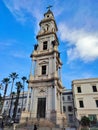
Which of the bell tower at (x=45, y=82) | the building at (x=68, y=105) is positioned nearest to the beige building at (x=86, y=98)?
the building at (x=68, y=105)

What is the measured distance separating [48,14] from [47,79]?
19.5 meters

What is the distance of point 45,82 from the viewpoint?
21.8 meters

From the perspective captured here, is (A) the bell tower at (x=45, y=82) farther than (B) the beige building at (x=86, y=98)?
No

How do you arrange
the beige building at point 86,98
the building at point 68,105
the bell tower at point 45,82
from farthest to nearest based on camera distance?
the building at point 68,105 → the beige building at point 86,98 → the bell tower at point 45,82

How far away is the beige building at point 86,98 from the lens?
32.6 m

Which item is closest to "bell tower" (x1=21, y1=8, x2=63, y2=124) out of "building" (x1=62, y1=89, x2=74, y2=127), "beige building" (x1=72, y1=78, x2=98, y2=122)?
"beige building" (x1=72, y1=78, x2=98, y2=122)

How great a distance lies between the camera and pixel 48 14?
33281 mm

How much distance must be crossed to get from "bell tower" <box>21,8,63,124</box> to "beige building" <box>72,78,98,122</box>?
504 inches

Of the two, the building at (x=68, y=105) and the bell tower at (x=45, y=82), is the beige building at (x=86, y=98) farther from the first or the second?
the bell tower at (x=45, y=82)

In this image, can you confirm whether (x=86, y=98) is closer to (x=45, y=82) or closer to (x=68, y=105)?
(x=68, y=105)

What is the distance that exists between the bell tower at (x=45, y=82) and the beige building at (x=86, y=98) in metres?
12.8

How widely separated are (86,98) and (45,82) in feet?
58.6

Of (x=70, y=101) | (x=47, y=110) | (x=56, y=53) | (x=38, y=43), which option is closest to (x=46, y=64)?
(x=56, y=53)

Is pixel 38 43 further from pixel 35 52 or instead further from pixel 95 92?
pixel 95 92
